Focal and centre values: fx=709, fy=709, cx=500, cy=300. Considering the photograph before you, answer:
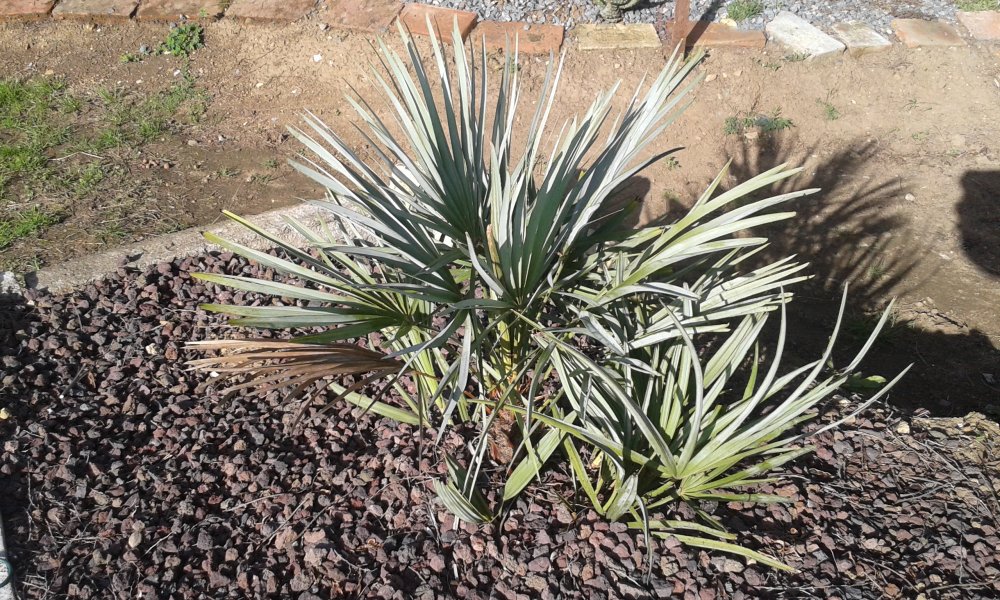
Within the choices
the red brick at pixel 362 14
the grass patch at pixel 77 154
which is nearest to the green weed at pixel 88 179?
the grass patch at pixel 77 154

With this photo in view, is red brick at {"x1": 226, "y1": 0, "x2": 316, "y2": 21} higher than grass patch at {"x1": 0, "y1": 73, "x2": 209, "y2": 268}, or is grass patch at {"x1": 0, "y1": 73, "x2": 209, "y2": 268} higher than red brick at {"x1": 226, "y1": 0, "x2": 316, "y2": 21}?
red brick at {"x1": 226, "y1": 0, "x2": 316, "y2": 21}

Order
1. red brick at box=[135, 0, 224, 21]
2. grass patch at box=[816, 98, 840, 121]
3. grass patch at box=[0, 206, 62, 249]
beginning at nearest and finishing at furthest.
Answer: grass patch at box=[0, 206, 62, 249] < grass patch at box=[816, 98, 840, 121] < red brick at box=[135, 0, 224, 21]

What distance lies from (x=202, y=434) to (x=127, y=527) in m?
0.37

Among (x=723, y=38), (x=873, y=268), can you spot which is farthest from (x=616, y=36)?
(x=873, y=268)

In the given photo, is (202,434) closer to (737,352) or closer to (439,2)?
(737,352)

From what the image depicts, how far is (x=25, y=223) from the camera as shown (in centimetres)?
323

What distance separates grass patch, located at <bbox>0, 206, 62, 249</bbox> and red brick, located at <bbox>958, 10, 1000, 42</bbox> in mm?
6289

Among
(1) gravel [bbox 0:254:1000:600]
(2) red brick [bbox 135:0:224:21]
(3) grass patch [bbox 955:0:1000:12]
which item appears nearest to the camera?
(1) gravel [bbox 0:254:1000:600]

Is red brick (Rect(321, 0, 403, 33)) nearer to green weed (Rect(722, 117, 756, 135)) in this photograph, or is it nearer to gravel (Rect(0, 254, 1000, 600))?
green weed (Rect(722, 117, 756, 135))

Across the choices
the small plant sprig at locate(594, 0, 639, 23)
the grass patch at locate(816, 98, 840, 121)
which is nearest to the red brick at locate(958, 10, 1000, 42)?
the grass patch at locate(816, 98, 840, 121)

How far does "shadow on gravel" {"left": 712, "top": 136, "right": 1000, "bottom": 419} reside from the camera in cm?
325

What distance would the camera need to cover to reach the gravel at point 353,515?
191cm

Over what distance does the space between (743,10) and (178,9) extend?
163 inches

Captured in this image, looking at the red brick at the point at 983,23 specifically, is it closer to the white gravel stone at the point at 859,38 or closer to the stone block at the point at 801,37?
the white gravel stone at the point at 859,38
